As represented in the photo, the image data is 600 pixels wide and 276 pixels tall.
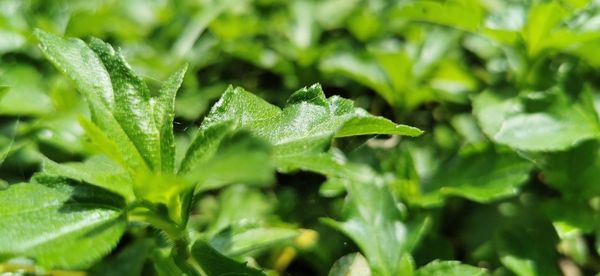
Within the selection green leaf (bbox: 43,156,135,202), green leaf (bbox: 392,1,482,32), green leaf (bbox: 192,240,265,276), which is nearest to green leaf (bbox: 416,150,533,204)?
green leaf (bbox: 392,1,482,32)

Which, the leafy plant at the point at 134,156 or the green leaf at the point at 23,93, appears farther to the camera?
the green leaf at the point at 23,93

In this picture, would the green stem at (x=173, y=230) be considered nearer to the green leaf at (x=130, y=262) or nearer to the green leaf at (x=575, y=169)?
the green leaf at (x=130, y=262)

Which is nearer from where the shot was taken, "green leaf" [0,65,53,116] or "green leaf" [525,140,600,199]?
"green leaf" [525,140,600,199]

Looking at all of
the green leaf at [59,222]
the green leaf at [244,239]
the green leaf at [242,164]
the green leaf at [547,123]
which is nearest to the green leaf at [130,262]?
the green leaf at [244,239]

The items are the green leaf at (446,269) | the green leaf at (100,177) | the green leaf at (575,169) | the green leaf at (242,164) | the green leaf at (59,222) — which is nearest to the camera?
the green leaf at (242,164)

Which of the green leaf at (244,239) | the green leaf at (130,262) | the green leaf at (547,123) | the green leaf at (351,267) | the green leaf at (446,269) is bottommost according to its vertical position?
the green leaf at (351,267)

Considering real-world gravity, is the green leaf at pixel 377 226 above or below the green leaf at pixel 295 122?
below

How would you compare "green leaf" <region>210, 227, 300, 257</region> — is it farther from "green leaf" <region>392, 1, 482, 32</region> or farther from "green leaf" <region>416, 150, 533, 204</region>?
"green leaf" <region>392, 1, 482, 32</region>
